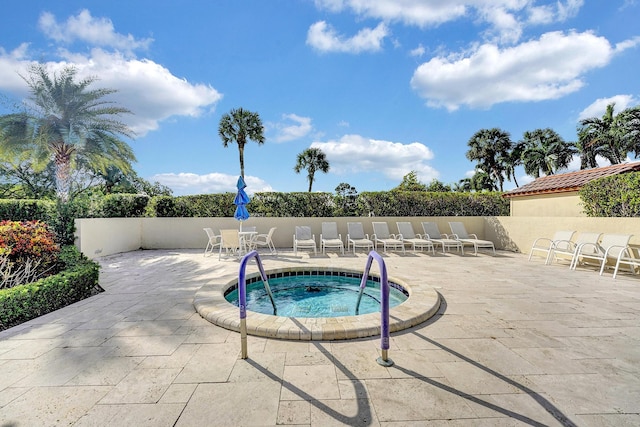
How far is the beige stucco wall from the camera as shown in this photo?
9477 mm

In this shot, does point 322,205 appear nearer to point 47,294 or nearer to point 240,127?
point 47,294

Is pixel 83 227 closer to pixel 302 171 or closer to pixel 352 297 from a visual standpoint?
pixel 352 297

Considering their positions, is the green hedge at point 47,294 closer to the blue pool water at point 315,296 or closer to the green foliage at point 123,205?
the blue pool water at point 315,296

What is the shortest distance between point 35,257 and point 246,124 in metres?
15.7

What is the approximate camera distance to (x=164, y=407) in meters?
2.03

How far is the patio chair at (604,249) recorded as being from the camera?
20.5 ft

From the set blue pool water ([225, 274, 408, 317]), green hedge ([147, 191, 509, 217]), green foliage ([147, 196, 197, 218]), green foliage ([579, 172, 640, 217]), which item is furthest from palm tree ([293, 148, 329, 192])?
blue pool water ([225, 274, 408, 317])

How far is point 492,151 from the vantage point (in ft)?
112

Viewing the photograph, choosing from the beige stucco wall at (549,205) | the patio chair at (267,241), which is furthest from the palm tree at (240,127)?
the beige stucco wall at (549,205)

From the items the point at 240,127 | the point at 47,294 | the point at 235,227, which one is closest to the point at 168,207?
the point at 235,227

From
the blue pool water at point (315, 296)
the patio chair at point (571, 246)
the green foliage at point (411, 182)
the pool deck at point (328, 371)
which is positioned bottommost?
the blue pool water at point (315, 296)

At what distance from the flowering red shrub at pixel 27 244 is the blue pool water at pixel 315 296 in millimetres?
3530

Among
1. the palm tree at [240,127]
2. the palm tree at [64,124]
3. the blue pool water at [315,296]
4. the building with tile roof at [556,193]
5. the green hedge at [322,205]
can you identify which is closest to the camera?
the blue pool water at [315,296]

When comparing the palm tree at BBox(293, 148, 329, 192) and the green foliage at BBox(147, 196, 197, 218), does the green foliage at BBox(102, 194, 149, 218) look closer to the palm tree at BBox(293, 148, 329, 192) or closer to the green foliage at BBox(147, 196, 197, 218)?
the green foliage at BBox(147, 196, 197, 218)
